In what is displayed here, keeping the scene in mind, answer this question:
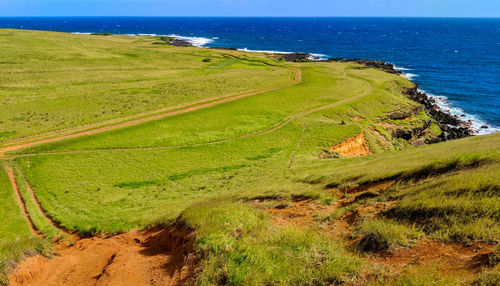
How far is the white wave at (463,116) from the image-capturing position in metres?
56.5

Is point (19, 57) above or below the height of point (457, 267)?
above

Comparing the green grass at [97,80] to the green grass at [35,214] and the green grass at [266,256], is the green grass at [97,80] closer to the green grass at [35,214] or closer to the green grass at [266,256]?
the green grass at [35,214]

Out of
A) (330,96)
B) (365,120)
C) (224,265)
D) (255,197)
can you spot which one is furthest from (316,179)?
(330,96)

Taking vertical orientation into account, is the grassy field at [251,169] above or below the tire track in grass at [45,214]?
above

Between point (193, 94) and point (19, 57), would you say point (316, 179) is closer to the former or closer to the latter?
point (193, 94)

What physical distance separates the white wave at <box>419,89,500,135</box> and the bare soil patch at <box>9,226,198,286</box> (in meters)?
61.0

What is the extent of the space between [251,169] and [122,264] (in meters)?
20.8

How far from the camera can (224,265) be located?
1074cm

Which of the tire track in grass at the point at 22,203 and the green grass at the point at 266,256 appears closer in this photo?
the green grass at the point at 266,256

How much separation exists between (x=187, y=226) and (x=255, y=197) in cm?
709

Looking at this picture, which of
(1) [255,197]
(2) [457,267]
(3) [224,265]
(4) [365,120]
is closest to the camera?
(2) [457,267]

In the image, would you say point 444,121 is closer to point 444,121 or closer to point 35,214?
point 444,121

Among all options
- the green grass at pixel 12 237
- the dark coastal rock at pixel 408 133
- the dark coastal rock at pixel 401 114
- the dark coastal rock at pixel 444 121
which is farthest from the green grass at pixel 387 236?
the dark coastal rock at pixel 444 121

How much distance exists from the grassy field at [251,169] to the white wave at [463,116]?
8658 mm
